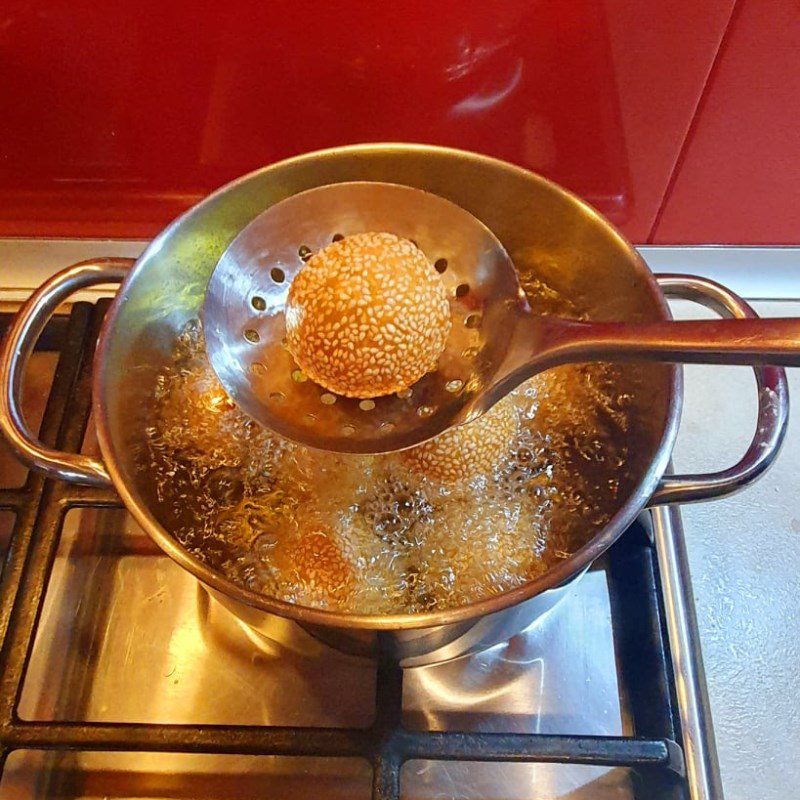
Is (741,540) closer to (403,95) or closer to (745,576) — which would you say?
(745,576)

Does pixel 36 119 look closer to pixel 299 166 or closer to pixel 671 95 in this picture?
pixel 299 166

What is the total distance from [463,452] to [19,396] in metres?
0.30

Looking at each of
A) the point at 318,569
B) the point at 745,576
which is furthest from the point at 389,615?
the point at 745,576

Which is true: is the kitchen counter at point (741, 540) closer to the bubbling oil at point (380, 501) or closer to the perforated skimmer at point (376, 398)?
the bubbling oil at point (380, 501)

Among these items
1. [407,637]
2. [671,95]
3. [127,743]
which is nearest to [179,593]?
[127,743]

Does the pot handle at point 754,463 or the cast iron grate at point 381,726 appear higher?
the pot handle at point 754,463

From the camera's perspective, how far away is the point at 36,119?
1.96 ft

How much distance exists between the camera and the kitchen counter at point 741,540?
0.57 meters

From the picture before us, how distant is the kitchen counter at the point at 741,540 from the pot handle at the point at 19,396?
0.27m

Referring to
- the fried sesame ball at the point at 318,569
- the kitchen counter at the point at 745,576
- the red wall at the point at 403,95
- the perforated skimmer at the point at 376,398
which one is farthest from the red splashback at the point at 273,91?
the fried sesame ball at the point at 318,569

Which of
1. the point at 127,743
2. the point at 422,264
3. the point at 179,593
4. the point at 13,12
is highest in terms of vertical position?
the point at 13,12

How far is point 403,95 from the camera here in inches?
23.1

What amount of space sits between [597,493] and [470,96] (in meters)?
0.32

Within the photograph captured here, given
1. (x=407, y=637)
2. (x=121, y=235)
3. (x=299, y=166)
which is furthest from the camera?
(x=121, y=235)
